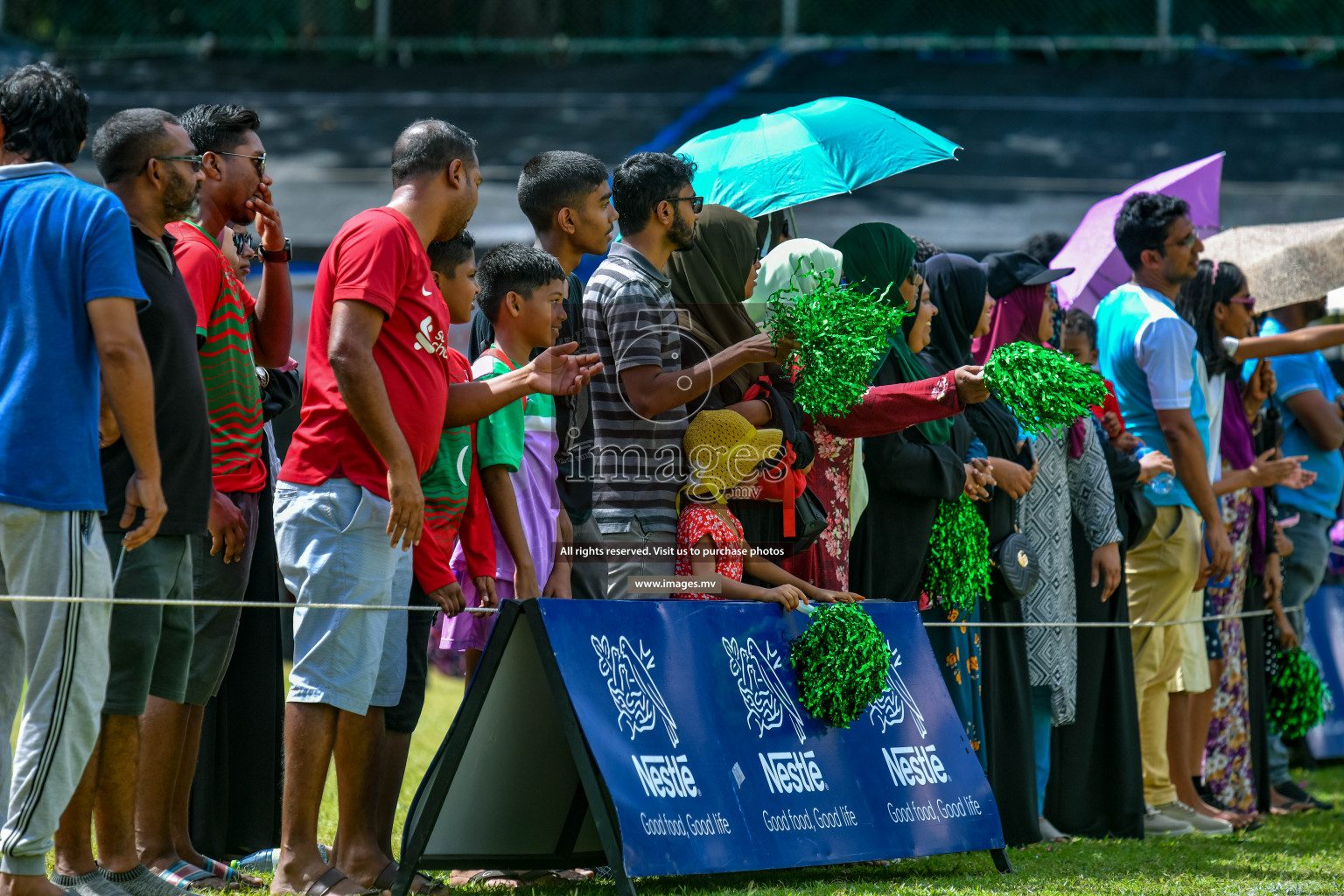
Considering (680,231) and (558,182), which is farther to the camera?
(558,182)

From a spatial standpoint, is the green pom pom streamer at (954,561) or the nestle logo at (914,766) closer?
the nestle logo at (914,766)

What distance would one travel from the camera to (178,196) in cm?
402

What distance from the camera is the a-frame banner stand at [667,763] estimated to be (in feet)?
13.1

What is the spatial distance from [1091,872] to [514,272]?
2709 mm

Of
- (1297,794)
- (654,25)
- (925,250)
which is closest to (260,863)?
(925,250)

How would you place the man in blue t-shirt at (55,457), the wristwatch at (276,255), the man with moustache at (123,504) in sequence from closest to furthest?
the man in blue t-shirt at (55,457) < the man with moustache at (123,504) < the wristwatch at (276,255)

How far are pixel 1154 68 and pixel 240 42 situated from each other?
34.3ft

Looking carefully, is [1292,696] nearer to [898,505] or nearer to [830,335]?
[898,505]

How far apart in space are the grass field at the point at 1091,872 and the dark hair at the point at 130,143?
229 centimetres

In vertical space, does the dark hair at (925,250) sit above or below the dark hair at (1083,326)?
above

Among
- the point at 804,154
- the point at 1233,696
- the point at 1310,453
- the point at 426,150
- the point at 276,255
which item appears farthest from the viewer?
the point at 1310,453

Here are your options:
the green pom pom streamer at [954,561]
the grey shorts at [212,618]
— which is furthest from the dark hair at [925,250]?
the grey shorts at [212,618]

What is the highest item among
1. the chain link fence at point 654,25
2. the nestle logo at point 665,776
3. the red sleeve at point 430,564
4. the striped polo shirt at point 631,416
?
the chain link fence at point 654,25

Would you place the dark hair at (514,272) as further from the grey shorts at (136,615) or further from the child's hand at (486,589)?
the grey shorts at (136,615)
